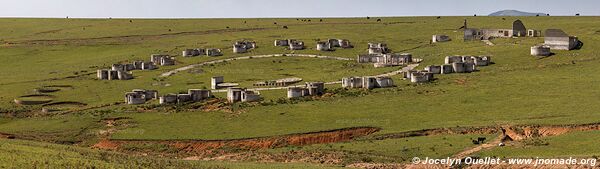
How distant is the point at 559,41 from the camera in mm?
103750

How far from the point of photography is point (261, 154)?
2274 inches

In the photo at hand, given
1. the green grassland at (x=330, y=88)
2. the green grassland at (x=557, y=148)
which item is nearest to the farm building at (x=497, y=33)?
the green grassland at (x=330, y=88)

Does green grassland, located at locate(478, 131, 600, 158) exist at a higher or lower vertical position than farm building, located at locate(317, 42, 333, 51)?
lower

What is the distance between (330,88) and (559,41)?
39603 mm

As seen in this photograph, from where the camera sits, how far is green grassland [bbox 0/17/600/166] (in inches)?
2564

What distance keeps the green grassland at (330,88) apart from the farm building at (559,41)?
1976mm

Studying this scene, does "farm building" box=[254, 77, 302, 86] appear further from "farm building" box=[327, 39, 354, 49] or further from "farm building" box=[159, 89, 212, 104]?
"farm building" box=[327, 39, 354, 49]

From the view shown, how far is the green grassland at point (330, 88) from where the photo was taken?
65.1m

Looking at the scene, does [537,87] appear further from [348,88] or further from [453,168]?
[453,168]

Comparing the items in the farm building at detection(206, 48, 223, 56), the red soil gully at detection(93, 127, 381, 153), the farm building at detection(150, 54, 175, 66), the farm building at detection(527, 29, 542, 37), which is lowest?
the red soil gully at detection(93, 127, 381, 153)

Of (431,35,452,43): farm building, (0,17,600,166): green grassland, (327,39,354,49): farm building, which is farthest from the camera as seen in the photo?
(327,39,354,49): farm building

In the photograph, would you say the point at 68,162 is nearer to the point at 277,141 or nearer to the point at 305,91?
the point at 277,141

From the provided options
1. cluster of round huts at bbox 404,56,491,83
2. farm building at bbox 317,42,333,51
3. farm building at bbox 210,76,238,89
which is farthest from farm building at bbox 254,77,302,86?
farm building at bbox 317,42,333,51

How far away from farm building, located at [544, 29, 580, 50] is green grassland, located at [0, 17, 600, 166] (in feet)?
6.48
